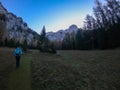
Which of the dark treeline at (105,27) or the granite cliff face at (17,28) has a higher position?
the granite cliff face at (17,28)

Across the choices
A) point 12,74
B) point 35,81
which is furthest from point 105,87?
point 12,74

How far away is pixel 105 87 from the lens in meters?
10.3

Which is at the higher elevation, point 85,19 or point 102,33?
point 85,19

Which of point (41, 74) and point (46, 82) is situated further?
point (41, 74)

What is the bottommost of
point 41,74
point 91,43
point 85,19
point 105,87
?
point 105,87

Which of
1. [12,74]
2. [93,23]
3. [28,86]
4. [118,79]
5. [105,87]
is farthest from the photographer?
[93,23]

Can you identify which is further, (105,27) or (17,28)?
(17,28)

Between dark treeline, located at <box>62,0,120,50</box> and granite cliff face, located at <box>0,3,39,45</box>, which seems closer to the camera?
dark treeline, located at <box>62,0,120,50</box>

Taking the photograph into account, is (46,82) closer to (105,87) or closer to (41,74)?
(41,74)

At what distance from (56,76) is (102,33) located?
36819 mm

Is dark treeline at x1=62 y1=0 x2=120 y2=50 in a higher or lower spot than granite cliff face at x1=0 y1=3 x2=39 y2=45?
lower

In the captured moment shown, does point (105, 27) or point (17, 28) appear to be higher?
point (17, 28)

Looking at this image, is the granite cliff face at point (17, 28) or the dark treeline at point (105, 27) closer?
the dark treeline at point (105, 27)

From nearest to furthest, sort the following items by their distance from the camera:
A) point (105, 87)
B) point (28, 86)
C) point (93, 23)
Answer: point (28, 86) < point (105, 87) < point (93, 23)
